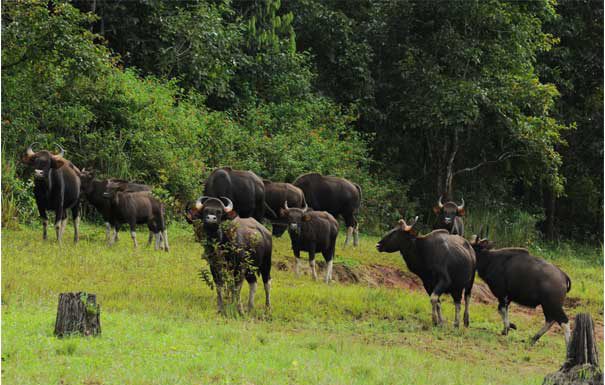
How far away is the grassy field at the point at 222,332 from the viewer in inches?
392

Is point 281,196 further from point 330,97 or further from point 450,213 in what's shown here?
point 330,97

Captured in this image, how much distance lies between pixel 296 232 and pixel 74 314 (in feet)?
23.3

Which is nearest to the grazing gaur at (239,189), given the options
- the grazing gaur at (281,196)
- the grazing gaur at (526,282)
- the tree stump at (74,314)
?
the grazing gaur at (281,196)

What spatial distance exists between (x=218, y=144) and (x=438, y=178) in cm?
948

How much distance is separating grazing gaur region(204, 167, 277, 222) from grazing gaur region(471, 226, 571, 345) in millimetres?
5763

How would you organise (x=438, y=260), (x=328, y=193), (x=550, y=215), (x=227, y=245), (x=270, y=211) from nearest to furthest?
(x=227, y=245) → (x=438, y=260) → (x=270, y=211) → (x=328, y=193) → (x=550, y=215)

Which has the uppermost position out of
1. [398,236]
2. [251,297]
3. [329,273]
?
[398,236]

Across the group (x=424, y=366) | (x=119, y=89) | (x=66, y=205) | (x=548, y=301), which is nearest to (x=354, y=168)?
(x=119, y=89)

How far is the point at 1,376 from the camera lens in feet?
29.6

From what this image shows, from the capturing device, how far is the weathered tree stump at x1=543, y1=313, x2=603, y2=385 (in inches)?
378

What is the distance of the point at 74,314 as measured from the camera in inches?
427

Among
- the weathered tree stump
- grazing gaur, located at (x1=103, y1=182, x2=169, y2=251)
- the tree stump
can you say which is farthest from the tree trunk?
the tree stump

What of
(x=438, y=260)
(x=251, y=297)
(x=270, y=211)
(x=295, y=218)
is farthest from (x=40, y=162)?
(x=438, y=260)

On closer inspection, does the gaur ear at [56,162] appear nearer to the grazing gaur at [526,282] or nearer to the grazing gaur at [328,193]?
the grazing gaur at [328,193]
